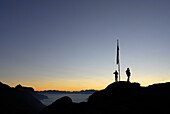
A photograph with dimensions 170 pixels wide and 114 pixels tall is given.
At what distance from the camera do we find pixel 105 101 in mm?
21453

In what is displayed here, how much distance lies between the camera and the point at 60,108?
888 inches


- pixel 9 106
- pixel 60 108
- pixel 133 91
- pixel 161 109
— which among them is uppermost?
pixel 133 91

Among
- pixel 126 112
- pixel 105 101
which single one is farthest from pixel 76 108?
pixel 126 112

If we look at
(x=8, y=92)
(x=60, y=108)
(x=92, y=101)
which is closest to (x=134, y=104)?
(x=92, y=101)

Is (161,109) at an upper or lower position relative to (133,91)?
lower

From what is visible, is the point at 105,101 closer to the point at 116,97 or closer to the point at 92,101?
the point at 116,97

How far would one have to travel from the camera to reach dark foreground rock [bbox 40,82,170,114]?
1652cm

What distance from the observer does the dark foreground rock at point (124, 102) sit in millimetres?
16516

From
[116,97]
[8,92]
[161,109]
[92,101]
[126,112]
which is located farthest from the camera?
[8,92]

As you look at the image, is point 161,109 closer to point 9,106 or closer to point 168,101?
point 168,101

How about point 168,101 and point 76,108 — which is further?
point 76,108

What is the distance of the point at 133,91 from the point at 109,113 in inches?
242

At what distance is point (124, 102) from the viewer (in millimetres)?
19219

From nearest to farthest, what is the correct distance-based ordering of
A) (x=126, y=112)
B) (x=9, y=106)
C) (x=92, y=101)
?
(x=126, y=112) → (x=92, y=101) → (x=9, y=106)
